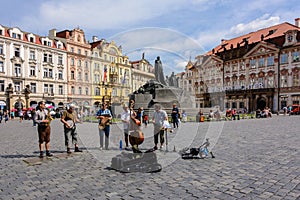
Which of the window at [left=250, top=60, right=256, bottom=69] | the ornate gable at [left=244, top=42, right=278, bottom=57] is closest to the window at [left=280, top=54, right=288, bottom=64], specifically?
the ornate gable at [left=244, top=42, right=278, bottom=57]

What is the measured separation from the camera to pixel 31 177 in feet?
18.1

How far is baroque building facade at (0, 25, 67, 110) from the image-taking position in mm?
40122

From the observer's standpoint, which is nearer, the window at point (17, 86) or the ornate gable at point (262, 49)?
the window at point (17, 86)

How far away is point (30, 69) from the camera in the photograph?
145ft

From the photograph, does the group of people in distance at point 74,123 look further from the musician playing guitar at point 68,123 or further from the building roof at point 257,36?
the building roof at point 257,36

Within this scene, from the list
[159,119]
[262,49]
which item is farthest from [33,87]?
[262,49]

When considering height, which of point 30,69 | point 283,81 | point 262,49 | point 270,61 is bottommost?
point 283,81

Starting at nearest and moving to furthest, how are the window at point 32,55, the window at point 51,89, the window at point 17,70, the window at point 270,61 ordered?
the window at point 17,70 → the window at point 32,55 → the window at point 270,61 → the window at point 51,89

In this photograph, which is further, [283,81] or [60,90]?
[60,90]

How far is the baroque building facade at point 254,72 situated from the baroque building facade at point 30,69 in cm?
2604

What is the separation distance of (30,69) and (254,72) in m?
43.4

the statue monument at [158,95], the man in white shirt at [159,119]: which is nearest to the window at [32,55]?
the statue monument at [158,95]

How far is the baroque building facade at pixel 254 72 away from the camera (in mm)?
43875

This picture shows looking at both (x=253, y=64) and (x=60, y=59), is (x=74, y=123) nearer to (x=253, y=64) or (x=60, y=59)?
(x=60, y=59)
